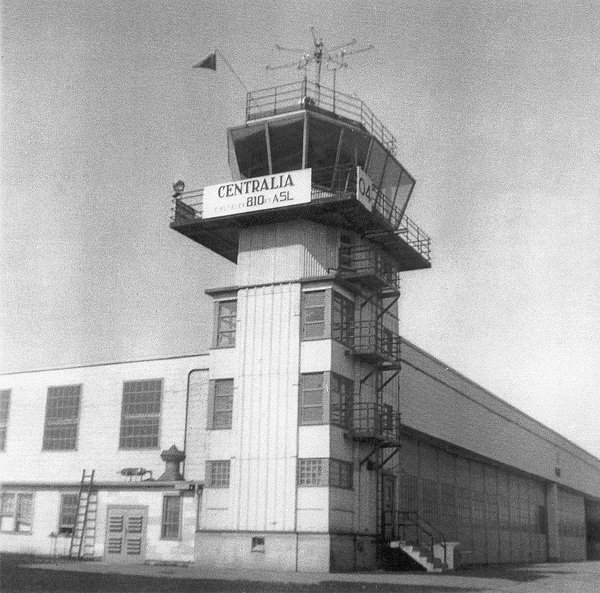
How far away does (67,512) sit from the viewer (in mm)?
40000

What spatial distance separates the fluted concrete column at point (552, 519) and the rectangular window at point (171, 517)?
39.5 m

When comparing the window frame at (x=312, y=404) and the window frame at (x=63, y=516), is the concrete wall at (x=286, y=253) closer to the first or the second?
the window frame at (x=312, y=404)

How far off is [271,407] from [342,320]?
4.69 meters

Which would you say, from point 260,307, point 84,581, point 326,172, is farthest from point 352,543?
point 326,172

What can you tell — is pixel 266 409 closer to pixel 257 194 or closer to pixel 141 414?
pixel 141 414

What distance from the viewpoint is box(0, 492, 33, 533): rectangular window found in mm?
→ 41156

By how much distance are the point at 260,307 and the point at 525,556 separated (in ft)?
115

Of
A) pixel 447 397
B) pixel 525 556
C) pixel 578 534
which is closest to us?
pixel 447 397

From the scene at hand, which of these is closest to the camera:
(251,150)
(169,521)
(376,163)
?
(169,521)

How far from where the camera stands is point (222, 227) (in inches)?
1506

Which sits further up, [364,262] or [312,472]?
[364,262]

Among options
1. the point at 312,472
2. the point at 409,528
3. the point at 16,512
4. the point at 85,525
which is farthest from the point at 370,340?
the point at 16,512

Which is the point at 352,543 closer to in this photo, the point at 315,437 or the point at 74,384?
the point at 315,437

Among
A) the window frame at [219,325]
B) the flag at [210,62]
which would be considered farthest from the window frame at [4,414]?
the flag at [210,62]
